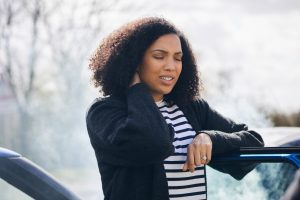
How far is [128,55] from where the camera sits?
2.96m

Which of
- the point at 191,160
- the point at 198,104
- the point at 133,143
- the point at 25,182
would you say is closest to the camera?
the point at 25,182

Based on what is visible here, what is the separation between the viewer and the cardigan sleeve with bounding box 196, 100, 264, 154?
291cm

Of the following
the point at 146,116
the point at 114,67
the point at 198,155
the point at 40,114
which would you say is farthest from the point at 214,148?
the point at 40,114

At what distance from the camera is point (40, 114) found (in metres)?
18.0

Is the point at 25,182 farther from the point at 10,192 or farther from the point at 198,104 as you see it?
the point at 198,104

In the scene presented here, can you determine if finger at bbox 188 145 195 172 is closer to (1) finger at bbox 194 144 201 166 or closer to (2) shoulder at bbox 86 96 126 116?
(1) finger at bbox 194 144 201 166

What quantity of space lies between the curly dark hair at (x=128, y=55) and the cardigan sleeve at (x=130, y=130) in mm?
89

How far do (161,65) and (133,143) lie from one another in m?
0.39

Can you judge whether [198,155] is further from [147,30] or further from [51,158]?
[51,158]

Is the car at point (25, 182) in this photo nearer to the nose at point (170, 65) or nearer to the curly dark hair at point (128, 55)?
the curly dark hair at point (128, 55)

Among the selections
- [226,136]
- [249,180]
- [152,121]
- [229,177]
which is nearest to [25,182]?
[152,121]

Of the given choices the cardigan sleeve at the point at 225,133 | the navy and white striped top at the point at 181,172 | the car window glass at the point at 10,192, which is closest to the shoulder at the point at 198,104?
the cardigan sleeve at the point at 225,133

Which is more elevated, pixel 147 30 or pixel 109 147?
pixel 147 30

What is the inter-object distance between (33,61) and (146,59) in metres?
13.4
